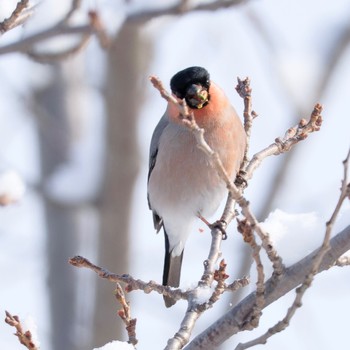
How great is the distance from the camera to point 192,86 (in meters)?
4.38

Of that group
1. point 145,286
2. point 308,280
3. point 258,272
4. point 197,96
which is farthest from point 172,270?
point 308,280

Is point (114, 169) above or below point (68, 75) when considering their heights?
below

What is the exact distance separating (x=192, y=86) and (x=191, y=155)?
369mm

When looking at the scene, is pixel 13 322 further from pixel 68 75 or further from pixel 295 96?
pixel 68 75

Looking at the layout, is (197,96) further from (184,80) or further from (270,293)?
(270,293)

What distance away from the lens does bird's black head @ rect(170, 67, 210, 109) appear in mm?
4371

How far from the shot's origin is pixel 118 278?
296 cm

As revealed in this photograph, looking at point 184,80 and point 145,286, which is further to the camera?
point 184,80

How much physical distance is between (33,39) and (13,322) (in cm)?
153

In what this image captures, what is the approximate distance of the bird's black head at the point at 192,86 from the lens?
4371 millimetres

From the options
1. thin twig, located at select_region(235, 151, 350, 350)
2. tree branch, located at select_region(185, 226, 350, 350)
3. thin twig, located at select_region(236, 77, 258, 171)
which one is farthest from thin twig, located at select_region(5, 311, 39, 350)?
thin twig, located at select_region(236, 77, 258, 171)

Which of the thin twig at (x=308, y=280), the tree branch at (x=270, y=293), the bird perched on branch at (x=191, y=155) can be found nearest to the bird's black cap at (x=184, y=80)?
the bird perched on branch at (x=191, y=155)

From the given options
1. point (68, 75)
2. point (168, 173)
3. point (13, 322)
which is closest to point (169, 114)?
point (168, 173)

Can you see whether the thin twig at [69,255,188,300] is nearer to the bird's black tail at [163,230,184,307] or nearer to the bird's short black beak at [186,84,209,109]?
the bird's short black beak at [186,84,209,109]
